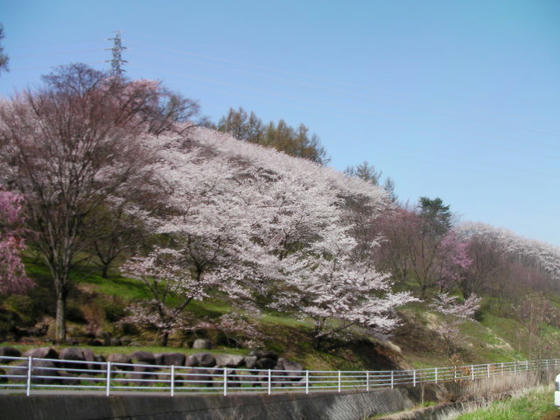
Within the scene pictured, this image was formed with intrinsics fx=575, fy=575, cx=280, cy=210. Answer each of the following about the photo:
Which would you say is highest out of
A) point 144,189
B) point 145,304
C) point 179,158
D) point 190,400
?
point 179,158

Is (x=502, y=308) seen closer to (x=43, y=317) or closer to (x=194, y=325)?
(x=194, y=325)

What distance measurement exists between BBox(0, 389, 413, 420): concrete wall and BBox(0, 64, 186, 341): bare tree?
824 cm

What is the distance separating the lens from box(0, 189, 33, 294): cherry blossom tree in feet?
63.9

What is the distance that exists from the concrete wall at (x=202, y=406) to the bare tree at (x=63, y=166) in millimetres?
8244

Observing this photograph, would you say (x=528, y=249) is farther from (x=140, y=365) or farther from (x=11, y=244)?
(x=140, y=365)

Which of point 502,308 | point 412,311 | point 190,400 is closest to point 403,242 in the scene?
point 412,311

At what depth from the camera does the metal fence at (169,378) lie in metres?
12.5

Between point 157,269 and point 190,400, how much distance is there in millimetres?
10672

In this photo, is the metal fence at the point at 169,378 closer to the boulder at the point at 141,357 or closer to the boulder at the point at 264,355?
the boulder at the point at 141,357

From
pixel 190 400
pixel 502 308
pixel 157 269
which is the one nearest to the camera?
pixel 190 400

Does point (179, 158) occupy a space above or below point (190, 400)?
above

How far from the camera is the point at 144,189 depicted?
89.9ft

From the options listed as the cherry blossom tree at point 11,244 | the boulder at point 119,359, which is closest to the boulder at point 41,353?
the boulder at point 119,359

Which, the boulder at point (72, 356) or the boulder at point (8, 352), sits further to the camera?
the boulder at point (72, 356)
